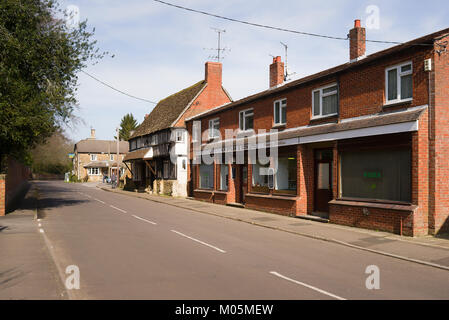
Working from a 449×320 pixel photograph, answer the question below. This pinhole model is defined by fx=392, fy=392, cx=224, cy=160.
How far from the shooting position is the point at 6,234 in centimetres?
1274

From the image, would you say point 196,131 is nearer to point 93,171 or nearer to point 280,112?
point 280,112

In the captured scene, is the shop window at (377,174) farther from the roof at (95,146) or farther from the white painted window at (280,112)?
the roof at (95,146)

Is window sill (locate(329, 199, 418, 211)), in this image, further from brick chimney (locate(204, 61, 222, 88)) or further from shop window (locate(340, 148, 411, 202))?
brick chimney (locate(204, 61, 222, 88))

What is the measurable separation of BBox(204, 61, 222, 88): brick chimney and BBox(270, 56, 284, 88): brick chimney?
12.4 meters

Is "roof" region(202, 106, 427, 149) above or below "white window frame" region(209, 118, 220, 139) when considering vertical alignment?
below

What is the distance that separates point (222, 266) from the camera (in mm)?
8523

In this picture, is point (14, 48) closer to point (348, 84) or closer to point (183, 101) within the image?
point (348, 84)

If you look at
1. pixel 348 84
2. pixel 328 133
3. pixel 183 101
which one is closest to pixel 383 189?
pixel 328 133

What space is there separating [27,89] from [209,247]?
11.5m

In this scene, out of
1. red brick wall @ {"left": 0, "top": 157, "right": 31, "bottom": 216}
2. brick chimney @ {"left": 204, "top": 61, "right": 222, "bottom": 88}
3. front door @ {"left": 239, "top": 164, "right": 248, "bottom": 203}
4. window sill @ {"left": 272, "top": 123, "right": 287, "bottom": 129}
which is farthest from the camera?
brick chimney @ {"left": 204, "top": 61, "right": 222, "bottom": 88}

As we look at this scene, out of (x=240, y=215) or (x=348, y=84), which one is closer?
(x=348, y=84)

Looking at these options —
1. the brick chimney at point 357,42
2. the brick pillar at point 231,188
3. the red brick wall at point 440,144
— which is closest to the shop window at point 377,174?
the red brick wall at point 440,144

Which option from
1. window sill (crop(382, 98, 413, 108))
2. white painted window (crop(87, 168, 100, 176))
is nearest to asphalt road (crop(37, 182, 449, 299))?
window sill (crop(382, 98, 413, 108))

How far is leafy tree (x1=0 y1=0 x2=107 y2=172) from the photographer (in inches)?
651
